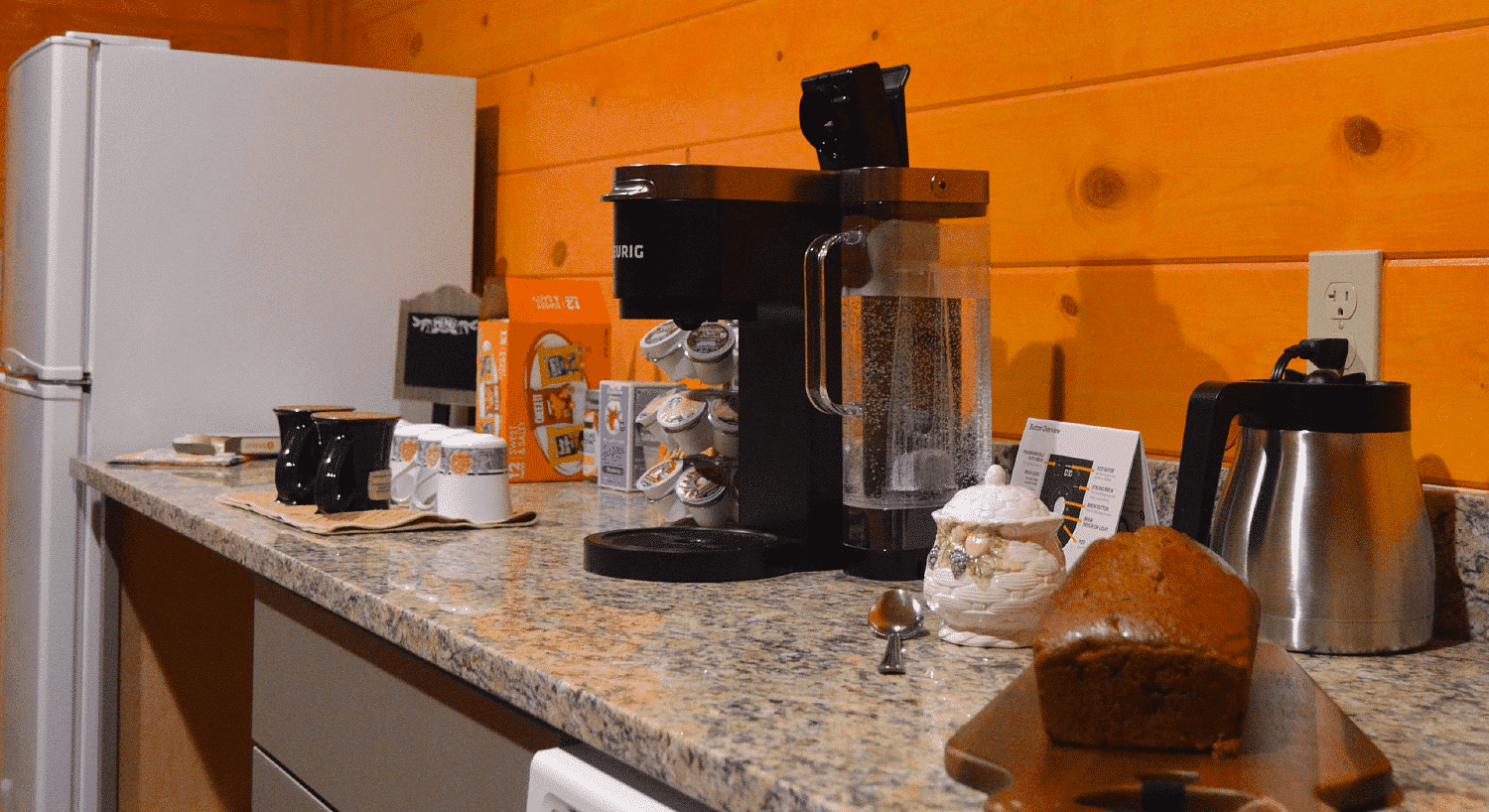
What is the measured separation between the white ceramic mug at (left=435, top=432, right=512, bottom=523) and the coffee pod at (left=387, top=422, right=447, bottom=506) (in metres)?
0.07

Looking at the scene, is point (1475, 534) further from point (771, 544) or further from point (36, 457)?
point (36, 457)

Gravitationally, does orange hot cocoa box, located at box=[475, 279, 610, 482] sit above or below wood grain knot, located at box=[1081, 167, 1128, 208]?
below

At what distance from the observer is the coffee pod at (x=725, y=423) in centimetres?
131

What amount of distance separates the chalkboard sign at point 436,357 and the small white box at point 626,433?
14.2 inches

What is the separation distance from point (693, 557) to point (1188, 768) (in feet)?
1.84

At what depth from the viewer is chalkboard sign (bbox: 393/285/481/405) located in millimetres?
2045

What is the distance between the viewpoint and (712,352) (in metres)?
1.39

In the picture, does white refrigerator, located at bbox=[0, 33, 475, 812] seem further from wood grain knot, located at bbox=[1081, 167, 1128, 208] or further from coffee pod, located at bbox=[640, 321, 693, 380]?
wood grain knot, located at bbox=[1081, 167, 1128, 208]

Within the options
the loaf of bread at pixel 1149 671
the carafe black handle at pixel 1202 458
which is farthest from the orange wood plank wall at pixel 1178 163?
the loaf of bread at pixel 1149 671

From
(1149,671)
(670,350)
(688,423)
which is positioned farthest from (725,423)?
(1149,671)

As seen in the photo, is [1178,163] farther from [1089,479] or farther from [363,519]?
[363,519]

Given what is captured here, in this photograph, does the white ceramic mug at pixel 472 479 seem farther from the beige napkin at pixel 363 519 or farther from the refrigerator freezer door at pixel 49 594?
the refrigerator freezer door at pixel 49 594

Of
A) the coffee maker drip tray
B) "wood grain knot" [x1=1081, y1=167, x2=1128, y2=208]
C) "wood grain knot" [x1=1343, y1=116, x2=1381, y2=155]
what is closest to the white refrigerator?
the coffee maker drip tray

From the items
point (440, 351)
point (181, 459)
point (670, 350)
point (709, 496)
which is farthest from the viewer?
point (440, 351)
